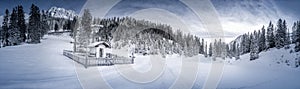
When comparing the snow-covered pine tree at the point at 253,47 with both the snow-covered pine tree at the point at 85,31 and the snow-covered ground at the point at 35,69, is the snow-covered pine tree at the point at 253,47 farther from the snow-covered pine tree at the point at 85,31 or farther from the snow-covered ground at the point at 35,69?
the snow-covered ground at the point at 35,69

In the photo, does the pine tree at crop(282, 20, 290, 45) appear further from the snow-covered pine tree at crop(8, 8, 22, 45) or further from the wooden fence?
the snow-covered pine tree at crop(8, 8, 22, 45)

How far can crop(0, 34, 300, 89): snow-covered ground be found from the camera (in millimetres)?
8234

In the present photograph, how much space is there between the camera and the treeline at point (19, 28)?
12.0 m

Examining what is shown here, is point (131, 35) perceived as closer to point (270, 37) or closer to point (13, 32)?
point (13, 32)

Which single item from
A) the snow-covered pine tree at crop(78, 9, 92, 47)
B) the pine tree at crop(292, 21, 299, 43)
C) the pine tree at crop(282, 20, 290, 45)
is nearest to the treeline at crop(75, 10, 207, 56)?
the snow-covered pine tree at crop(78, 9, 92, 47)

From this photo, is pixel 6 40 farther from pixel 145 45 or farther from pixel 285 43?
pixel 285 43

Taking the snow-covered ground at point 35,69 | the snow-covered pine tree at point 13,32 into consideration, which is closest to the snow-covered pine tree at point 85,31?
the snow-covered ground at point 35,69

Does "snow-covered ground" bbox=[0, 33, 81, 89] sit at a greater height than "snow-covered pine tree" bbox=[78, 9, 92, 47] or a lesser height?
lesser

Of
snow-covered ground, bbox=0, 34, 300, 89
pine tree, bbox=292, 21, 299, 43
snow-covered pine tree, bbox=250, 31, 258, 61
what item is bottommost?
snow-covered ground, bbox=0, 34, 300, 89

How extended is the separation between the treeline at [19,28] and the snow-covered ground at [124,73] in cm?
47

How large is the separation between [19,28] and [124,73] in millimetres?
7648

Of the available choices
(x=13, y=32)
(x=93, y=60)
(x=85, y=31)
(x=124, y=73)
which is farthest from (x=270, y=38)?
(x=13, y=32)

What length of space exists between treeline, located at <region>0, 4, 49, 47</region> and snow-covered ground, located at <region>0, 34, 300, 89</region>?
18.7 inches

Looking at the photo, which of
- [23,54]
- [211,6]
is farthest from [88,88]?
[211,6]
